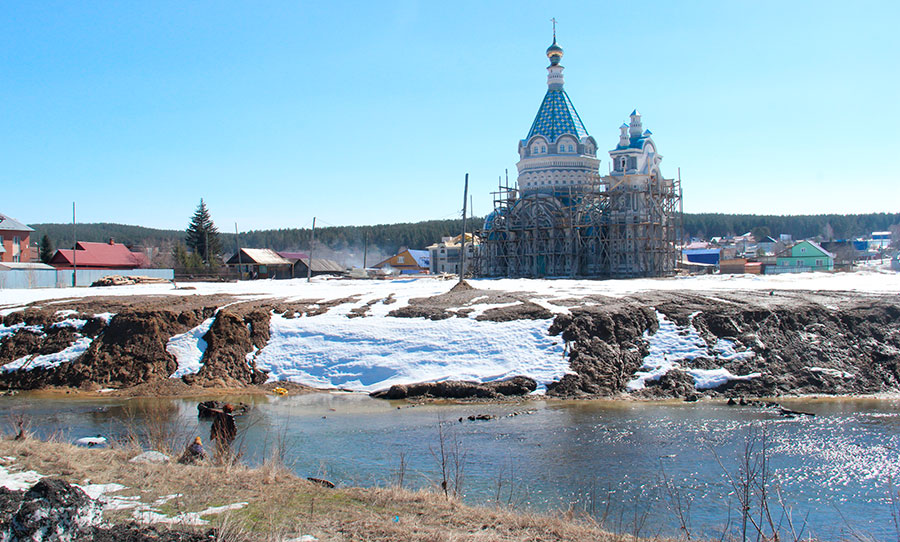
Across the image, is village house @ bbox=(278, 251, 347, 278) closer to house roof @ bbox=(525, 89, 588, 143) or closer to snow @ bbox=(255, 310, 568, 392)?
house roof @ bbox=(525, 89, 588, 143)

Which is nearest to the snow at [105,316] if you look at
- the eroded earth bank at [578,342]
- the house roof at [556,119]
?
the eroded earth bank at [578,342]

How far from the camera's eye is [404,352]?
1988 centimetres

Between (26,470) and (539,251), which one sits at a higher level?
(539,251)

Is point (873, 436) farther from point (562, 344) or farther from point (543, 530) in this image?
point (543, 530)

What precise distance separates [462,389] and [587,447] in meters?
5.41

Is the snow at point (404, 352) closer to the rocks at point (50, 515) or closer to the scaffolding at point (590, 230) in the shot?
the rocks at point (50, 515)

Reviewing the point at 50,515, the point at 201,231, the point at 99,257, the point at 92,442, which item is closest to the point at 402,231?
the point at 201,231

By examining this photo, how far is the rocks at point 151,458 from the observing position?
9516 millimetres

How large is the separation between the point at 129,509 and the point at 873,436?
12.6 m

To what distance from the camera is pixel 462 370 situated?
18.6 meters

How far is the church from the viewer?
137 feet

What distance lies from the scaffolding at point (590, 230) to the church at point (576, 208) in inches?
2.3

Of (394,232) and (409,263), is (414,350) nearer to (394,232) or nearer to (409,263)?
(409,263)

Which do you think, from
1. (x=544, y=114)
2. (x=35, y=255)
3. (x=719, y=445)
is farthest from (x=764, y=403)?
(x=35, y=255)
